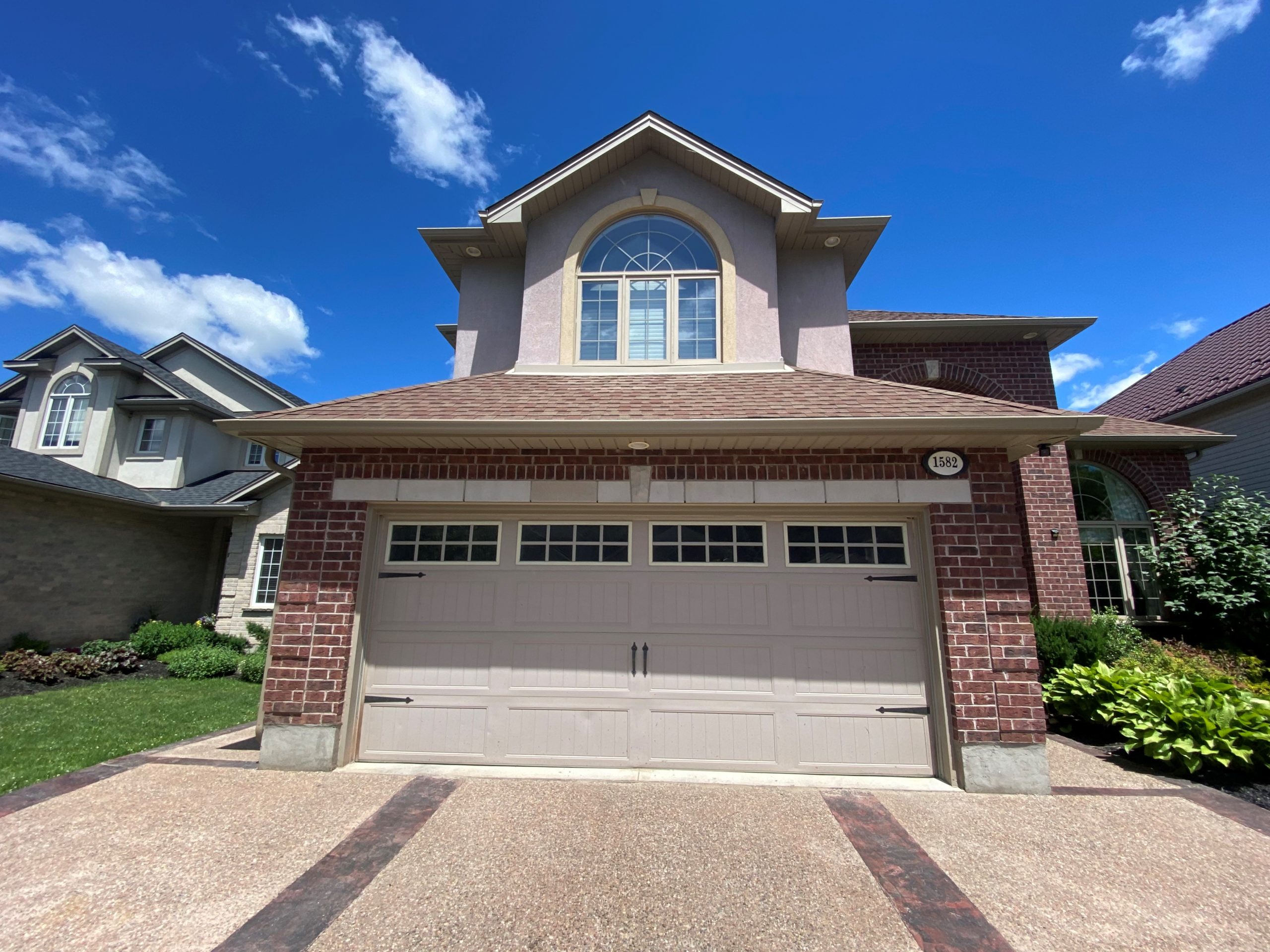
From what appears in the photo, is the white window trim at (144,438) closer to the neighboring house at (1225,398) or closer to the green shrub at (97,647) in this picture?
the green shrub at (97,647)

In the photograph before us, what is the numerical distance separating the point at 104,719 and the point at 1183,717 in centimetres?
1227

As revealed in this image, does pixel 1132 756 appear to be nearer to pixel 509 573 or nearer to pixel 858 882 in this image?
pixel 858 882

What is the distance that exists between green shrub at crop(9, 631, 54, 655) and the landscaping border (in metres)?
7.65

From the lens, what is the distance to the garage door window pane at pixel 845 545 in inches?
220

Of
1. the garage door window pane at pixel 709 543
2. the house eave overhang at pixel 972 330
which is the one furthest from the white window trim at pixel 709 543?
the house eave overhang at pixel 972 330

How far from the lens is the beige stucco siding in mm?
7625

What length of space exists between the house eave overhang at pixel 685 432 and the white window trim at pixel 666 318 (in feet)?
7.36

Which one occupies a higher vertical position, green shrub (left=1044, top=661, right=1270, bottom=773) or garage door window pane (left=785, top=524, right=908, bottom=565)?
garage door window pane (left=785, top=524, right=908, bottom=565)

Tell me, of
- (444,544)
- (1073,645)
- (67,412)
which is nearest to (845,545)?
(444,544)

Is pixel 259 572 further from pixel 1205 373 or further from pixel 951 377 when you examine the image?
pixel 1205 373

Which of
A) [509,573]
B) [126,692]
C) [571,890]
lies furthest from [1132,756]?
[126,692]

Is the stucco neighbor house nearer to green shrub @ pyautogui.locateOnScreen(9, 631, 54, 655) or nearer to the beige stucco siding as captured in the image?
the beige stucco siding

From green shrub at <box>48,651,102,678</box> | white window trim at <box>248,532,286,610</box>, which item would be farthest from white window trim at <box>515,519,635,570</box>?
green shrub at <box>48,651,102,678</box>

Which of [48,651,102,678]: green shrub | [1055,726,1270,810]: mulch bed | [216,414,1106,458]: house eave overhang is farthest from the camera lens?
[48,651,102,678]: green shrub
